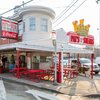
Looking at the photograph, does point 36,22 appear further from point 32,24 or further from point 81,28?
point 81,28

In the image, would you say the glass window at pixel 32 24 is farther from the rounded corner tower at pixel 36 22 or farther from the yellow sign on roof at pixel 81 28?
the yellow sign on roof at pixel 81 28

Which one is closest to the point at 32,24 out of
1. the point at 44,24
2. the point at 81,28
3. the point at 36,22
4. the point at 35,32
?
the point at 36,22

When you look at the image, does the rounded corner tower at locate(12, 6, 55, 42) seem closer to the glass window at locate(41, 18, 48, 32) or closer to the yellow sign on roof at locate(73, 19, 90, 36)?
the glass window at locate(41, 18, 48, 32)

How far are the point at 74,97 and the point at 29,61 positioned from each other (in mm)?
11056

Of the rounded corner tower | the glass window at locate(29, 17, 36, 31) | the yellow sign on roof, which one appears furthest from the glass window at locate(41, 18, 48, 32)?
the yellow sign on roof

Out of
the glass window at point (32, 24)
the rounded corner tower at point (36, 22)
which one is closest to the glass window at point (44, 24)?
the rounded corner tower at point (36, 22)

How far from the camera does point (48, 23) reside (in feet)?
68.5

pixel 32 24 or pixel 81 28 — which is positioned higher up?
pixel 32 24

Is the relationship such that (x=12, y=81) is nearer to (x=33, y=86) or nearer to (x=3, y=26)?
(x=33, y=86)

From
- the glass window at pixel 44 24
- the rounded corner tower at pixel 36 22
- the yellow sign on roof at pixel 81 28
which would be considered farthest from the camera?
the glass window at pixel 44 24

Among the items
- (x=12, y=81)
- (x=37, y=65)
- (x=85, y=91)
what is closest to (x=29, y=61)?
(x=37, y=65)

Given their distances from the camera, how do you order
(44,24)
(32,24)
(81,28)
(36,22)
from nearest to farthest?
(81,28) < (36,22) < (32,24) < (44,24)

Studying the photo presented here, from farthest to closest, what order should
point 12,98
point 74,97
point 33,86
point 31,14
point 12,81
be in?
1. point 31,14
2. point 12,81
3. point 33,86
4. point 74,97
5. point 12,98

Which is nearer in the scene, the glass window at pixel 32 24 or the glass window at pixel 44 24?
the glass window at pixel 32 24
